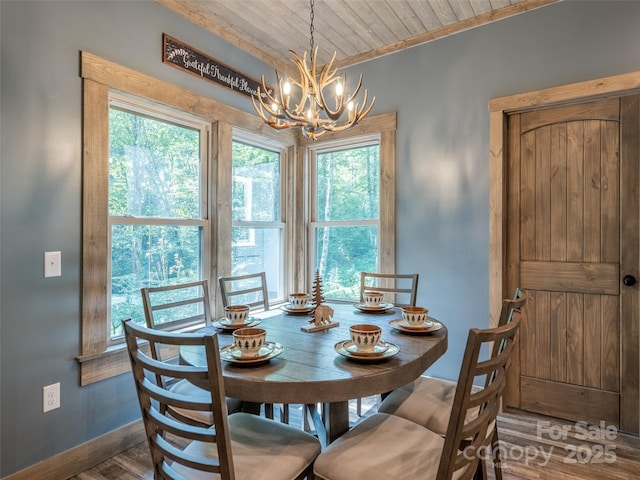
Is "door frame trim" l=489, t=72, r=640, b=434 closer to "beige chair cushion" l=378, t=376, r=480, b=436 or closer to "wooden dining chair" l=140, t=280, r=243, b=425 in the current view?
"beige chair cushion" l=378, t=376, r=480, b=436

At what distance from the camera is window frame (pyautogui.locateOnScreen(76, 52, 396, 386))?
1994mm

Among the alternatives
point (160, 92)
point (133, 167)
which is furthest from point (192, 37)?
point (133, 167)

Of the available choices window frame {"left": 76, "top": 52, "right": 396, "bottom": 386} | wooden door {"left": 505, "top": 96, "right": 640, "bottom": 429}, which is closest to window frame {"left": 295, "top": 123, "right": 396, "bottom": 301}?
window frame {"left": 76, "top": 52, "right": 396, "bottom": 386}

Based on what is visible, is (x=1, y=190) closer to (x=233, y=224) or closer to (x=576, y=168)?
(x=233, y=224)

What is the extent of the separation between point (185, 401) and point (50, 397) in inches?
53.6

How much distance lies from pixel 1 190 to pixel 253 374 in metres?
1.53

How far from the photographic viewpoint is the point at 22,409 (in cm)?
175

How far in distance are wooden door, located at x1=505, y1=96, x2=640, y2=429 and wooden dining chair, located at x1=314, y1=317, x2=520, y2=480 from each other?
1408mm

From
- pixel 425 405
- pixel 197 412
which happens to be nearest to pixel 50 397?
pixel 197 412

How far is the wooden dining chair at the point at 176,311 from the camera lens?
1798 mm

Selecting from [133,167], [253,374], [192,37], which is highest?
[192,37]

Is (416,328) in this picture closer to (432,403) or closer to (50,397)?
(432,403)

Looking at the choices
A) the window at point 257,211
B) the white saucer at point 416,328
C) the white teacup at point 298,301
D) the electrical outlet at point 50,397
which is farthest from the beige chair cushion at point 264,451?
the window at point 257,211

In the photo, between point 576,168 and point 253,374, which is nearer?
point 253,374
